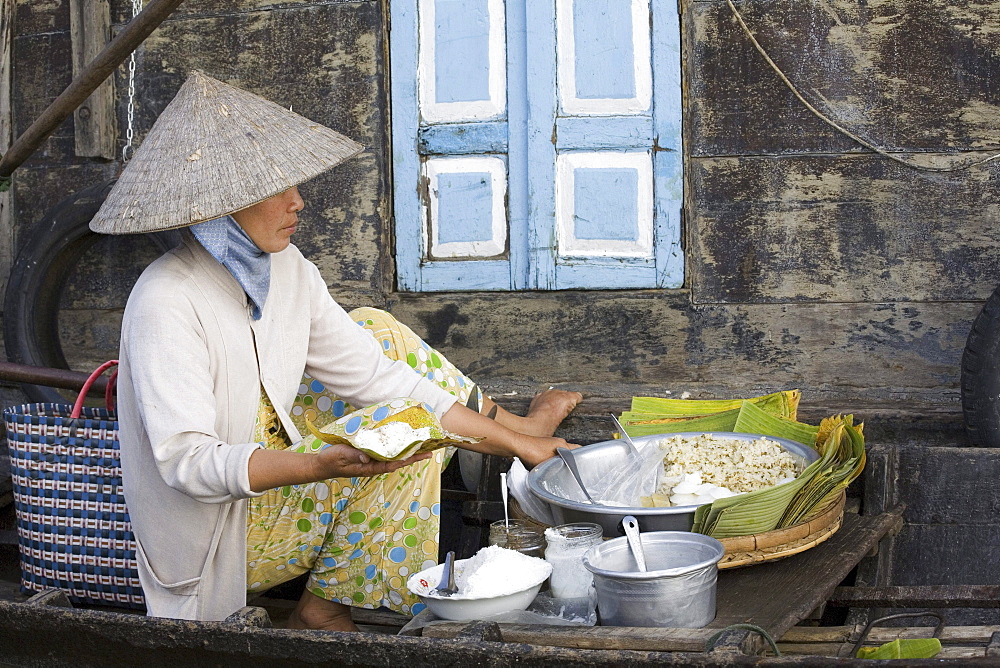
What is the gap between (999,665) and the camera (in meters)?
1.69

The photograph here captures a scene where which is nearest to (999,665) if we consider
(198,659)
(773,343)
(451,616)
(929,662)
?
(929,662)

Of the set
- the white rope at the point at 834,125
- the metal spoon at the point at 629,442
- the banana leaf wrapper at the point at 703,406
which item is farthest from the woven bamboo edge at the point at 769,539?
the white rope at the point at 834,125

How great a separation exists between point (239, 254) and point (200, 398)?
358mm

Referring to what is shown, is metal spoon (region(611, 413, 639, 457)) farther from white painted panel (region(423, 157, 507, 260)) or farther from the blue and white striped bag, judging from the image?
the blue and white striped bag

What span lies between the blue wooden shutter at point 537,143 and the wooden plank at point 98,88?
47.3 inches

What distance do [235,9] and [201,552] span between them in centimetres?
240

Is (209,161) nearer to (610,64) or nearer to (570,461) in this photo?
(570,461)

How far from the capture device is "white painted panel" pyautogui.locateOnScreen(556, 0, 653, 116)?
357cm

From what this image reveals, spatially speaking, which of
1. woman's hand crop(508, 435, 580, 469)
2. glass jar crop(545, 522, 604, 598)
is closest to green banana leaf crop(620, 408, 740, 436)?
woman's hand crop(508, 435, 580, 469)

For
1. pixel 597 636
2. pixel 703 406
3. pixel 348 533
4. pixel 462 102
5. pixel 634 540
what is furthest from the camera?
pixel 462 102

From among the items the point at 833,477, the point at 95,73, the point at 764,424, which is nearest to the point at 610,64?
the point at 764,424

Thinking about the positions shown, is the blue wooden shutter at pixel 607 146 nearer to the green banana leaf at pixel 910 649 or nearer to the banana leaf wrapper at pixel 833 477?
the banana leaf wrapper at pixel 833 477

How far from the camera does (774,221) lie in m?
3.58

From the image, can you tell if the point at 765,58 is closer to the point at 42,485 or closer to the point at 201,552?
the point at 201,552
